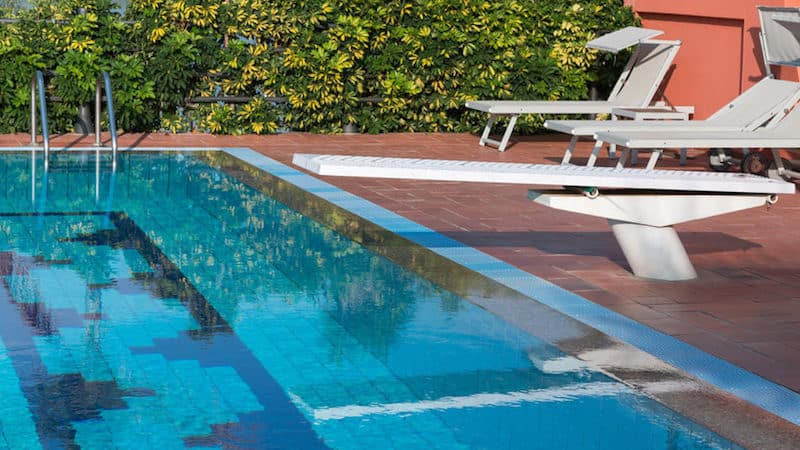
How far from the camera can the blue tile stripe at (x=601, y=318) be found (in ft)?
16.1

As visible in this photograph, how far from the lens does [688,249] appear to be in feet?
25.9

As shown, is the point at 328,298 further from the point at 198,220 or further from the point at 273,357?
the point at 198,220

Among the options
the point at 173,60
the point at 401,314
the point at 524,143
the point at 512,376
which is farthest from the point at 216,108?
the point at 512,376

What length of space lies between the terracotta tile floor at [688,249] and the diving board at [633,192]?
0.19 m

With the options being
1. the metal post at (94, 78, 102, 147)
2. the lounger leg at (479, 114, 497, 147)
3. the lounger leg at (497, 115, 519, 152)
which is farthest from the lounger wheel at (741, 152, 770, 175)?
the metal post at (94, 78, 102, 147)

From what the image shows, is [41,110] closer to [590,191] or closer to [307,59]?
[307,59]

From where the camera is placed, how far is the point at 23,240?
26.1 ft

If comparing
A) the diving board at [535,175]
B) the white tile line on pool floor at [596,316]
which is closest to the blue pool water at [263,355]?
the white tile line on pool floor at [596,316]

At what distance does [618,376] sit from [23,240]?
4392 mm

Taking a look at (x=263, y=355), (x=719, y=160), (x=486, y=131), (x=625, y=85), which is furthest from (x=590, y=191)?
(x=625, y=85)

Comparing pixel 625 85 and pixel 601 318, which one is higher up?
pixel 625 85

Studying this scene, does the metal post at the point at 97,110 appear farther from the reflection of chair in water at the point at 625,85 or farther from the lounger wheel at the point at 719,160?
the lounger wheel at the point at 719,160

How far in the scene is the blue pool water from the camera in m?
4.45

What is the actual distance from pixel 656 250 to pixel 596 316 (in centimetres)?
94
